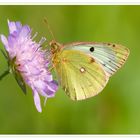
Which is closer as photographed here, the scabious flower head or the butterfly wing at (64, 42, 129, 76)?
the scabious flower head

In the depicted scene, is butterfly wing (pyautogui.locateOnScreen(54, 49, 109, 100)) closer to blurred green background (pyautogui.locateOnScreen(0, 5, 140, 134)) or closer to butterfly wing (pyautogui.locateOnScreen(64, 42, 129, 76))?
butterfly wing (pyautogui.locateOnScreen(64, 42, 129, 76))

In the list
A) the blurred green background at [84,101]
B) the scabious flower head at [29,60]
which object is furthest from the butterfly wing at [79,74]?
the blurred green background at [84,101]

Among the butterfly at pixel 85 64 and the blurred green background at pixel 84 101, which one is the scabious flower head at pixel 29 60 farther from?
the blurred green background at pixel 84 101

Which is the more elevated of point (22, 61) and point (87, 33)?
point (22, 61)

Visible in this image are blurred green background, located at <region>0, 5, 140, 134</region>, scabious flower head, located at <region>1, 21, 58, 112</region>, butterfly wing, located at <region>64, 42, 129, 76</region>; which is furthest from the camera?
blurred green background, located at <region>0, 5, 140, 134</region>

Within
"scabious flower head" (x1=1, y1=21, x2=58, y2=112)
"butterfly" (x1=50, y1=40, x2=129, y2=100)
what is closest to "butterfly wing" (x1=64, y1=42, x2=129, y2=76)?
"butterfly" (x1=50, y1=40, x2=129, y2=100)
